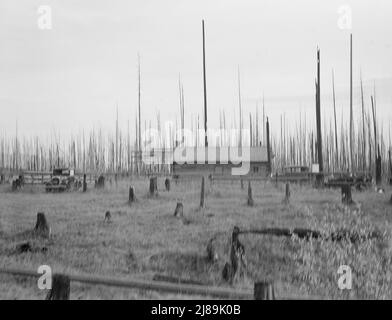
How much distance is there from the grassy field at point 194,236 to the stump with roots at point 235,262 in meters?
0.04

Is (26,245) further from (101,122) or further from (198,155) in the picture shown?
(198,155)

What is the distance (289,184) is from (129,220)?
1151mm

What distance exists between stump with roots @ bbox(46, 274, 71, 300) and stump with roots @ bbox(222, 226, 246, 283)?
3.24ft

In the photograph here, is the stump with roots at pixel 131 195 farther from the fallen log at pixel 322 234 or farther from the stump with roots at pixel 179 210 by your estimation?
the fallen log at pixel 322 234

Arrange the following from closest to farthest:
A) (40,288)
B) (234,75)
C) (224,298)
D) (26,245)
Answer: (224,298) < (40,288) < (26,245) < (234,75)

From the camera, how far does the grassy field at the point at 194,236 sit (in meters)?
3.57

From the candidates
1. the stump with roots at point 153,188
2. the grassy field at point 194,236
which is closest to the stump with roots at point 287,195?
the grassy field at point 194,236

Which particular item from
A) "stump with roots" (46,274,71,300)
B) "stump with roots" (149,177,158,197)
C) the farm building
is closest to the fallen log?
the farm building

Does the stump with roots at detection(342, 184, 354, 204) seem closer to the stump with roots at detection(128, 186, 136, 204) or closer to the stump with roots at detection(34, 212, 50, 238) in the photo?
the stump with roots at detection(128, 186, 136, 204)

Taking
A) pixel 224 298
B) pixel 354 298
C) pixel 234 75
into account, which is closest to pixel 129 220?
pixel 224 298

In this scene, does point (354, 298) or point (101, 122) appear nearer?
point (354, 298)

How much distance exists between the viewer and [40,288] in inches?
134

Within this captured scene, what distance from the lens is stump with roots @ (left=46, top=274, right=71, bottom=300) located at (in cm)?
318

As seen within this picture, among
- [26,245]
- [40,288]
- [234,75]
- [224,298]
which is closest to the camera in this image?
[224,298]
